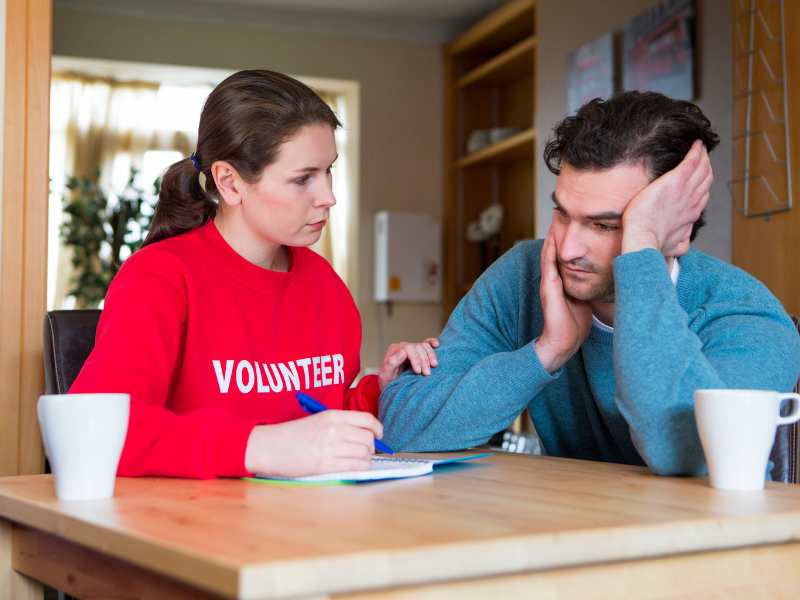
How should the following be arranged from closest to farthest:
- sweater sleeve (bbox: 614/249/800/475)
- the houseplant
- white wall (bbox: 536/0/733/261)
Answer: sweater sleeve (bbox: 614/249/800/475), white wall (bbox: 536/0/733/261), the houseplant

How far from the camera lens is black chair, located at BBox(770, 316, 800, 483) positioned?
1379 mm

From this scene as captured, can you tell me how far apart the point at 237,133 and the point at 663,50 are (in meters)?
2.41

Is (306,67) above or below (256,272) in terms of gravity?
above

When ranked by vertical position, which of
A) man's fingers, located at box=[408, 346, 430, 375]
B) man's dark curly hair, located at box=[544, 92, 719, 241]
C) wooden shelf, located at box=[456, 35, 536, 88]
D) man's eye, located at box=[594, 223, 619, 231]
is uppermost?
wooden shelf, located at box=[456, 35, 536, 88]

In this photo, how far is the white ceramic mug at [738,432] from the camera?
0.96 m

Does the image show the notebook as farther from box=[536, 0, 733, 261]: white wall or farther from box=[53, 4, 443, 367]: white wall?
box=[53, 4, 443, 367]: white wall

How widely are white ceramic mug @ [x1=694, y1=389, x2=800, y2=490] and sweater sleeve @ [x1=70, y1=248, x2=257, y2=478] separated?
48cm

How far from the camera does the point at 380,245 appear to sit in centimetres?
555

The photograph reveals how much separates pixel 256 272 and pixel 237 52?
4.05 metres

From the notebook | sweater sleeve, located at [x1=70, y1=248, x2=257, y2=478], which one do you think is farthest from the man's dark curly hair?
sweater sleeve, located at [x1=70, y1=248, x2=257, y2=478]

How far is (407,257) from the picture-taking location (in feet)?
18.3

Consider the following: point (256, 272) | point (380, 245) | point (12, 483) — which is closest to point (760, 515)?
point (12, 483)

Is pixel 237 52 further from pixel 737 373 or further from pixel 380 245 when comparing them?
pixel 737 373

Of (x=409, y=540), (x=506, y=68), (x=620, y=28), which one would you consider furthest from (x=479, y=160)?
(x=409, y=540)
